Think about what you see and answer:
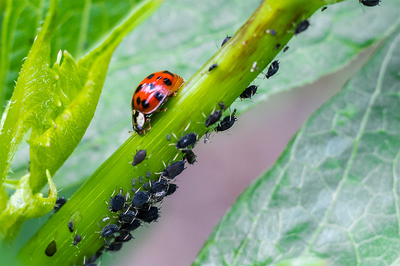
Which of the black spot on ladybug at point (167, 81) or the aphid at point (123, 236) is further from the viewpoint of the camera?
the aphid at point (123, 236)

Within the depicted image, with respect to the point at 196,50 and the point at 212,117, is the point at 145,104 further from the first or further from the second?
the point at 196,50

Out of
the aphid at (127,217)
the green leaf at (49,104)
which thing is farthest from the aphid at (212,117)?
the aphid at (127,217)

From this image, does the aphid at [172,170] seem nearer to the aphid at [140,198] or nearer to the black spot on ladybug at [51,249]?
the aphid at [140,198]

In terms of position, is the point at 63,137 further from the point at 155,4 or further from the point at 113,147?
the point at 113,147

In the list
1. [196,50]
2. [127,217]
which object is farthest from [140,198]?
[196,50]

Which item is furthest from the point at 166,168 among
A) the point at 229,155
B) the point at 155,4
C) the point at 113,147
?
the point at 229,155

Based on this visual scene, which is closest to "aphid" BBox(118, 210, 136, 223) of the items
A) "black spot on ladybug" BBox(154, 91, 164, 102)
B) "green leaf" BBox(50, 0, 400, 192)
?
"black spot on ladybug" BBox(154, 91, 164, 102)

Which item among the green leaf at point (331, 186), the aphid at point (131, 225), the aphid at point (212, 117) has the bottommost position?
the green leaf at point (331, 186)
